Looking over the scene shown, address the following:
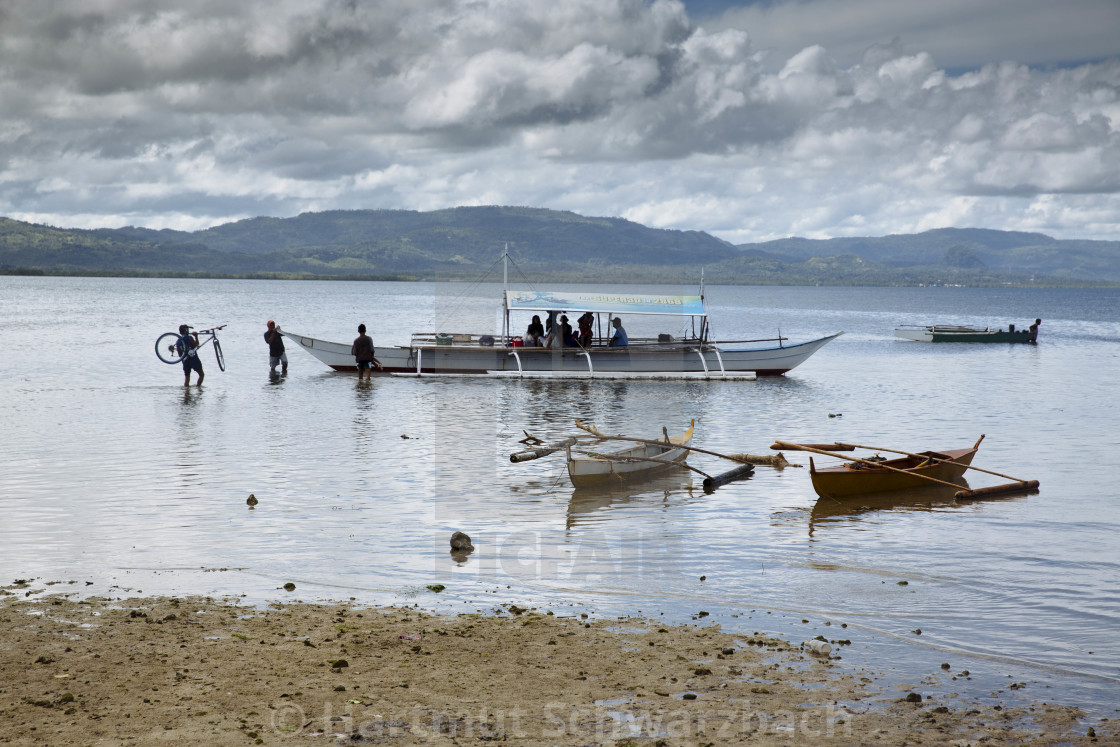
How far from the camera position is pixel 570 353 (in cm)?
3459

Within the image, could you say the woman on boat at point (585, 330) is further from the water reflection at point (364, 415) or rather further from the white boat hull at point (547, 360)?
the water reflection at point (364, 415)

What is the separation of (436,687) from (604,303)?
91.8ft

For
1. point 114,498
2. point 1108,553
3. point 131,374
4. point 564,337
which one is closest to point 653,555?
point 1108,553

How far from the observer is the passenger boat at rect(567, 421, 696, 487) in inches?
624

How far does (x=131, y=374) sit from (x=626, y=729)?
35339 millimetres

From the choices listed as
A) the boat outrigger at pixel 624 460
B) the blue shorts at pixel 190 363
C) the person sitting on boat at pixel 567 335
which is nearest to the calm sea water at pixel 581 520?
the boat outrigger at pixel 624 460

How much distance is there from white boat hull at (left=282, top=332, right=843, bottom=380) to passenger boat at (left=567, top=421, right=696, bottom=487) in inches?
657

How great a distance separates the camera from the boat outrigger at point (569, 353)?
1357 inches

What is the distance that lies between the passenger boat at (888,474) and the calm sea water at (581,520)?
16.3 inches

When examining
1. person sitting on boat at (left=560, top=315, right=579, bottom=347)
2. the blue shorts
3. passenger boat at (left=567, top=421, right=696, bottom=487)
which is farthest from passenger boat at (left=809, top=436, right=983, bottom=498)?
the blue shorts

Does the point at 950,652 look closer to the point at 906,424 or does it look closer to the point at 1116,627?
the point at 1116,627

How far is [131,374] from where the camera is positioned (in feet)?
121

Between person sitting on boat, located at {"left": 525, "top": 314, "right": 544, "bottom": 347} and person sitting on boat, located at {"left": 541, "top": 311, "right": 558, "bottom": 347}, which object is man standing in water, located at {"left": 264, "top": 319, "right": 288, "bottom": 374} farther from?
person sitting on boat, located at {"left": 541, "top": 311, "right": 558, "bottom": 347}

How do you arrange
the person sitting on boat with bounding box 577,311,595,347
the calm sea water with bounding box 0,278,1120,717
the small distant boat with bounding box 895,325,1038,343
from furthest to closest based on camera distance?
the small distant boat with bounding box 895,325,1038,343 < the person sitting on boat with bounding box 577,311,595,347 < the calm sea water with bounding box 0,278,1120,717
